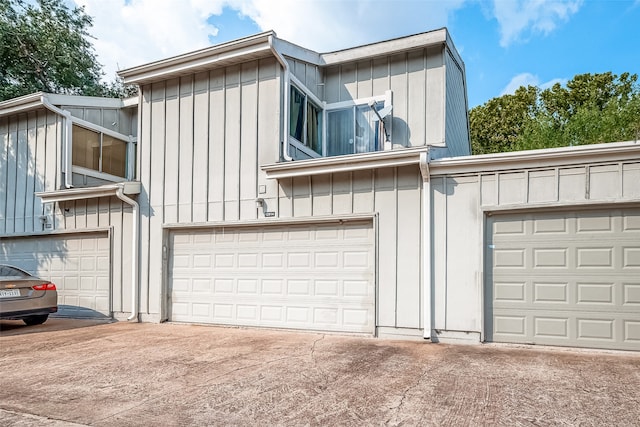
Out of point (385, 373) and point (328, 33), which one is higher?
point (328, 33)

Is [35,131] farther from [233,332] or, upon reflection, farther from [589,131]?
[589,131]

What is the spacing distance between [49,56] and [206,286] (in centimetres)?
1368

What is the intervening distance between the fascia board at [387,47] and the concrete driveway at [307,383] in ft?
19.3

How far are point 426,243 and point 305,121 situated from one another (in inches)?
152

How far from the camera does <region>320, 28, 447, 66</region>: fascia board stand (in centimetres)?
801

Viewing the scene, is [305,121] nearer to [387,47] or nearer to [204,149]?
[204,149]

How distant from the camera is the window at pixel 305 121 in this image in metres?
7.85

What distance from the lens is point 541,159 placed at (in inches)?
219

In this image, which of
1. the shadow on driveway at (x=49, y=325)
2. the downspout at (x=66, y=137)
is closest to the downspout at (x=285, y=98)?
the shadow on driveway at (x=49, y=325)

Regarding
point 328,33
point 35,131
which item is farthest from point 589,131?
point 35,131

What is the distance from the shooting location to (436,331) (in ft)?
19.5

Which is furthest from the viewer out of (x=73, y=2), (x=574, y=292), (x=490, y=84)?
(x=490, y=84)

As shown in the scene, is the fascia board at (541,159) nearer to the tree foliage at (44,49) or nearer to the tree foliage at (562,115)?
the tree foliage at (562,115)

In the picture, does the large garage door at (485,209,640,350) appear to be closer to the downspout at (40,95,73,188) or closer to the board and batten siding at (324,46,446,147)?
the board and batten siding at (324,46,446,147)
